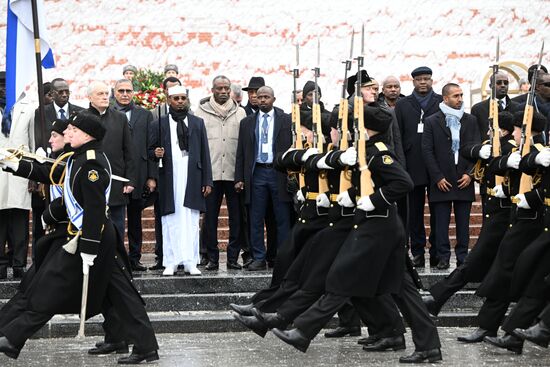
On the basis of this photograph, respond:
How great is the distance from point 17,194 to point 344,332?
3.70m

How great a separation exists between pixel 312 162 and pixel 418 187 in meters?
3.34

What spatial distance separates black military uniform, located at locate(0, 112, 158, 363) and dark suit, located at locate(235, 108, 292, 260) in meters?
3.89

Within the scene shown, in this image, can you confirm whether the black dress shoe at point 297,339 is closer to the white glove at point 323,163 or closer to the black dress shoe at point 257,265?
the white glove at point 323,163

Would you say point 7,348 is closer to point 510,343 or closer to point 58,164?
point 58,164

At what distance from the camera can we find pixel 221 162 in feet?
47.7

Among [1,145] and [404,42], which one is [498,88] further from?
[404,42]

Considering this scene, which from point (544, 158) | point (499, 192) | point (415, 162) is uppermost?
point (544, 158)

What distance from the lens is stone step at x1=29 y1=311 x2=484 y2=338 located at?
12.2m

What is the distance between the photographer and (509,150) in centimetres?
1185

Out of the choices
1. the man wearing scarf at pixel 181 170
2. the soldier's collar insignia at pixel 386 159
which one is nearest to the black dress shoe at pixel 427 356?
the soldier's collar insignia at pixel 386 159

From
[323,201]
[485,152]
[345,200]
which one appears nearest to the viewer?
[345,200]

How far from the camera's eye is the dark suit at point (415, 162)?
14289 mm

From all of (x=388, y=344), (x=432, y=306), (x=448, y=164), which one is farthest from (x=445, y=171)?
(x=388, y=344)

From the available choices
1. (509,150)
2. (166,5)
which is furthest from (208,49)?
(509,150)
